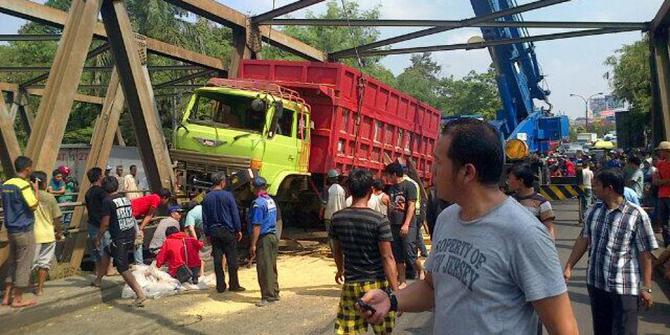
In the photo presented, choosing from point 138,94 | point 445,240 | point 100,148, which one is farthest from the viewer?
point 100,148

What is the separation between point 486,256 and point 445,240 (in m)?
0.23

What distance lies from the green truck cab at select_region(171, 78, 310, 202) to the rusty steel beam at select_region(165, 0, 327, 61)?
1569 mm

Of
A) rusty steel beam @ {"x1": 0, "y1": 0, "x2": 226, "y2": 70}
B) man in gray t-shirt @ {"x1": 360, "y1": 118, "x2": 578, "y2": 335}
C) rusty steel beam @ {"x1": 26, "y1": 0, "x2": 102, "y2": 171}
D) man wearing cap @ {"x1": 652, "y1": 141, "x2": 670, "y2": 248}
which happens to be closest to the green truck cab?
rusty steel beam @ {"x1": 26, "y1": 0, "x2": 102, "y2": 171}

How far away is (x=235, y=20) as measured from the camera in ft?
41.1

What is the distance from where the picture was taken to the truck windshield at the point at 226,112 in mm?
9953

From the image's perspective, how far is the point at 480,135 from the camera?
2.02m

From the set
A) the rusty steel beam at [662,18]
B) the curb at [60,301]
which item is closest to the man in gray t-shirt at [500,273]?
the curb at [60,301]

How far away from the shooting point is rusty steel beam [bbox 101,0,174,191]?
30.4 feet

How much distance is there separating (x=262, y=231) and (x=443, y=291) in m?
5.42

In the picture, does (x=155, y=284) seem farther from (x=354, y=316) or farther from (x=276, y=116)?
(x=354, y=316)

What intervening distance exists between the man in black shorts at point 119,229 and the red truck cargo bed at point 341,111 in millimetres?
4192

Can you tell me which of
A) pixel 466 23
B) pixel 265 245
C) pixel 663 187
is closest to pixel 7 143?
pixel 265 245

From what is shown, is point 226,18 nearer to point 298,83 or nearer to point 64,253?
point 298,83

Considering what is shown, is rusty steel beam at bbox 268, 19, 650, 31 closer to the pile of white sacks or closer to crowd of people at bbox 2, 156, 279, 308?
crowd of people at bbox 2, 156, 279, 308
